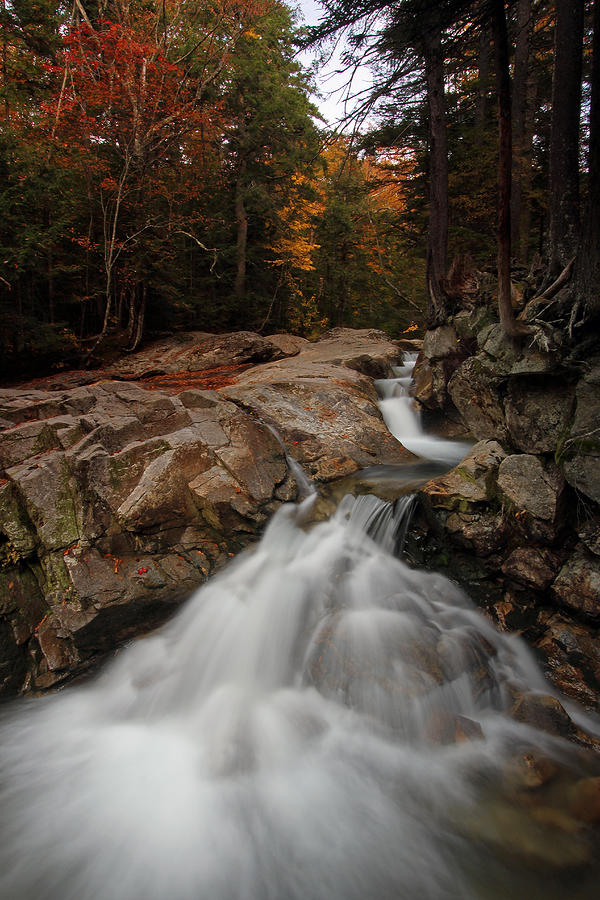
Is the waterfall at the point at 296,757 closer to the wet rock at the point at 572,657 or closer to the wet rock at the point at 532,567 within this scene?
the wet rock at the point at 572,657

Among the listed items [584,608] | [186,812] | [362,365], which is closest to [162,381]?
[362,365]

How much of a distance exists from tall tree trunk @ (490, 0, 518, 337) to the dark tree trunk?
0.69 m

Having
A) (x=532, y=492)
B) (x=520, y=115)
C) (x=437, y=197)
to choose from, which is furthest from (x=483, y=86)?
(x=532, y=492)

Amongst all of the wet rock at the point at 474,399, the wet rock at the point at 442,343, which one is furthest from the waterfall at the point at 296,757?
the wet rock at the point at 442,343

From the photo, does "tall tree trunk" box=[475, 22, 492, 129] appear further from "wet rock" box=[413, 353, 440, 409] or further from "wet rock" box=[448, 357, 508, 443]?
"wet rock" box=[448, 357, 508, 443]

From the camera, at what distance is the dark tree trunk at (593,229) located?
373 cm

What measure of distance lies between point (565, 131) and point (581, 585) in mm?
4980

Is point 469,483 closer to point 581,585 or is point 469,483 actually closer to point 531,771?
point 581,585

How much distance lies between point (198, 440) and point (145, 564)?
6.05 ft

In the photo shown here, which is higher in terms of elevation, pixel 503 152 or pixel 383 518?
pixel 503 152

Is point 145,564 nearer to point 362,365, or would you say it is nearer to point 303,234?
point 362,365

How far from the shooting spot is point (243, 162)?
14.4 metres

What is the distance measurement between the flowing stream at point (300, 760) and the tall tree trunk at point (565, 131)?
14.1ft

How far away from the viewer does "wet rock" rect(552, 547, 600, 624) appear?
13.4ft
